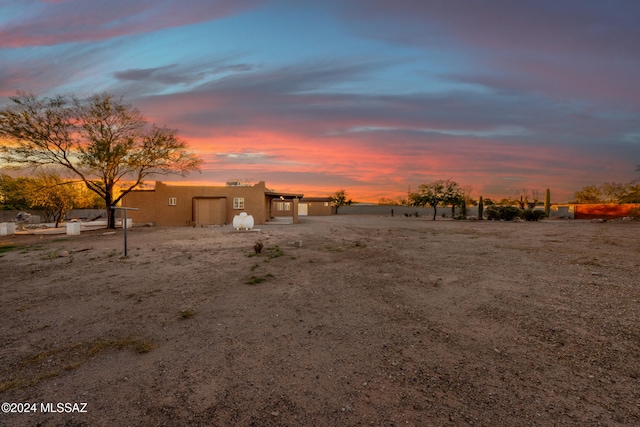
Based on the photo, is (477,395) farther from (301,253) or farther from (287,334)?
(301,253)

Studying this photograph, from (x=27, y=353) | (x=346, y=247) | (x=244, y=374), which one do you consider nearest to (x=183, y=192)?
(x=346, y=247)

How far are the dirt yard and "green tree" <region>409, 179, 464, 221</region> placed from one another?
3400cm

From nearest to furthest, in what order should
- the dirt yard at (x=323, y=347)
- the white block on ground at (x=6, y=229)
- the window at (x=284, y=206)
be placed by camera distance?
the dirt yard at (x=323, y=347)
the white block on ground at (x=6, y=229)
the window at (x=284, y=206)

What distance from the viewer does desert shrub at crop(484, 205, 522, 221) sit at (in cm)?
3550

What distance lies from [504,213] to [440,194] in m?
8.32

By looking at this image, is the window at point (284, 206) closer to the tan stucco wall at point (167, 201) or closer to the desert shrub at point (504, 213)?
the tan stucco wall at point (167, 201)

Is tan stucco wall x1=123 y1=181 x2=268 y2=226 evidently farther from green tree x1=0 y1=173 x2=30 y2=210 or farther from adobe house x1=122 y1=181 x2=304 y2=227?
green tree x1=0 y1=173 x2=30 y2=210

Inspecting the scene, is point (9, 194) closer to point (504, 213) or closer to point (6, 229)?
point (6, 229)

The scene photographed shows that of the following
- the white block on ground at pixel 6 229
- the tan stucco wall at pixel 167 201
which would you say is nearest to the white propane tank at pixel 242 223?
the tan stucco wall at pixel 167 201

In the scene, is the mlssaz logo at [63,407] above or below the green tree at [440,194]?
below

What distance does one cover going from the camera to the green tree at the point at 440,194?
41.9 meters

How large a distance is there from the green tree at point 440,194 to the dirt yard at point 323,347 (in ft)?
112

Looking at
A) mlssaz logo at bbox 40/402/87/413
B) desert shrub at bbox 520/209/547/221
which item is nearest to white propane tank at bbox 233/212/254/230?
mlssaz logo at bbox 40/402/87/413

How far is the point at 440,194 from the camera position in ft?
138
